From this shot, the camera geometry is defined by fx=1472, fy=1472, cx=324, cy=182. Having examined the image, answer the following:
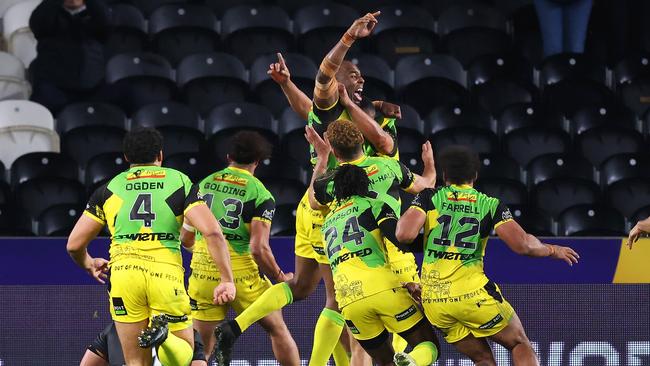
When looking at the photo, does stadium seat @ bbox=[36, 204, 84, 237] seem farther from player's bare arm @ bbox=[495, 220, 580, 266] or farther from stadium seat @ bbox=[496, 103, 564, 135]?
player's bare arm @ bbox=[495, 220, 580, 266]

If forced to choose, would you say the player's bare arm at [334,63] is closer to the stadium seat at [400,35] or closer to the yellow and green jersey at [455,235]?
the yellow and green jersey at [455,235]

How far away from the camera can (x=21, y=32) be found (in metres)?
14.8

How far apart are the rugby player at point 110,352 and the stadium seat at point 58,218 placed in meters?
3.40

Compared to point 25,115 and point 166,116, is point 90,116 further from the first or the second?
point 166,116

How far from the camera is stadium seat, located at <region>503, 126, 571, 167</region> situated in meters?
13.4

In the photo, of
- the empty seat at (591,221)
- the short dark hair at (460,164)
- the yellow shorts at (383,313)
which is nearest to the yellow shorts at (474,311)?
the yellow shorts at (383,313)

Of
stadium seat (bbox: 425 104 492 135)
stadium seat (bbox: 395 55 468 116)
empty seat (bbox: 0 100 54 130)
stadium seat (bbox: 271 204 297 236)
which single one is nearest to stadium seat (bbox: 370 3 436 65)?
stadium seat (bbox: 395 55 468 116)

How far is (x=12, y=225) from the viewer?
12094 mm

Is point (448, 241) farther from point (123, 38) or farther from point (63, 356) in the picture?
point (123, 38)

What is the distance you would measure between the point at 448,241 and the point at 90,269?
6.87ft

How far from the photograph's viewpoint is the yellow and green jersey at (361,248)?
8.54 m

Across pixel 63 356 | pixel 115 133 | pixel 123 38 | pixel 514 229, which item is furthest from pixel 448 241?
pixel 123 38

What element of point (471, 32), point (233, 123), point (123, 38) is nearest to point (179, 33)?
point (123, 38)

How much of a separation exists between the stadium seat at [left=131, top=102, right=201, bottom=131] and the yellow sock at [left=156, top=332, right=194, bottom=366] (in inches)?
207
